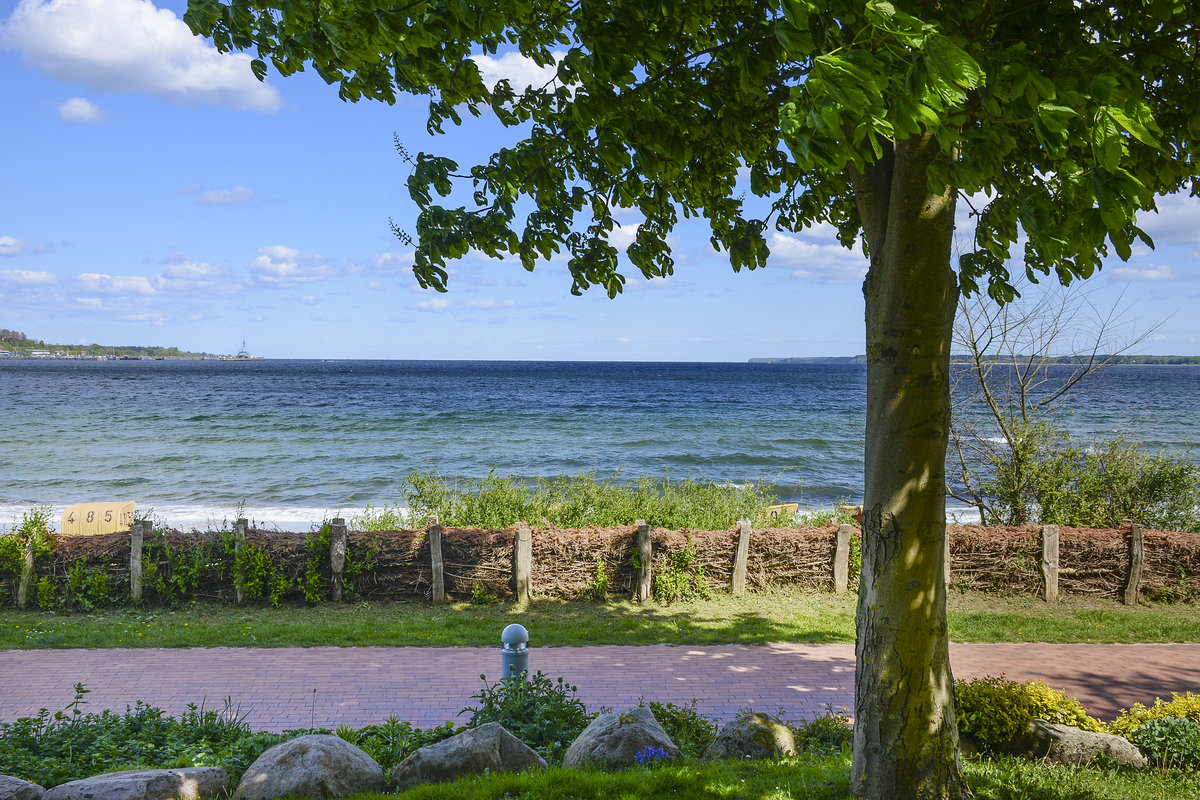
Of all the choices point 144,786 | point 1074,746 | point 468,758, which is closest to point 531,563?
point 468,758

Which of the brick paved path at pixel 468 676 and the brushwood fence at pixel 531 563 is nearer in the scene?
the brick paved path at pixel 468 676

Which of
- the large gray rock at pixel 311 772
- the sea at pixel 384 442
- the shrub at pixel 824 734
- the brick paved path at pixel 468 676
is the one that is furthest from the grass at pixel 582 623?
the large gray rock at pixel 311 772

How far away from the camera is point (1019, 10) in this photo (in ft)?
10.9

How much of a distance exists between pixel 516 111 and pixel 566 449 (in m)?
31.6

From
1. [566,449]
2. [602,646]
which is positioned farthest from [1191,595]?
[566,449]

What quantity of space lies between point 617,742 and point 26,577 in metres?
10.7

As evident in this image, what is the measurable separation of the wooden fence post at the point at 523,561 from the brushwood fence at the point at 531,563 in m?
0.02

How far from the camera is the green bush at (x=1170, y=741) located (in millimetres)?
5922

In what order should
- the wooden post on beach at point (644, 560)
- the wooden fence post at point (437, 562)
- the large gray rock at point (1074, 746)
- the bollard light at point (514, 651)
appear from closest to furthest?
the large gray rock at point (1074, 746)
the bollard light at point (514, 651)
the wooden fence post at point (437, 562)
the wooden post on beach at point (644, 560)

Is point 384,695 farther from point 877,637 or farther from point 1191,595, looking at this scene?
point 1191,595

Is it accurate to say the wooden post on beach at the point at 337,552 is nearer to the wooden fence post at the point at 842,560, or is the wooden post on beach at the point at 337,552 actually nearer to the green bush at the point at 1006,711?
→ the wooden fence post at the point at 842,560

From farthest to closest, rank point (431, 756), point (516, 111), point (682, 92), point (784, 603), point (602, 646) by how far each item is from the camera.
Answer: point (784, 603) → point (602, 646) → point (516, 111) → point (431, 756) → point (682, 92)

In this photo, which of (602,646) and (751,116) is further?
(602,646)

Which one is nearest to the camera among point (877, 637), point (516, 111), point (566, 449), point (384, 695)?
point (877, 637)
